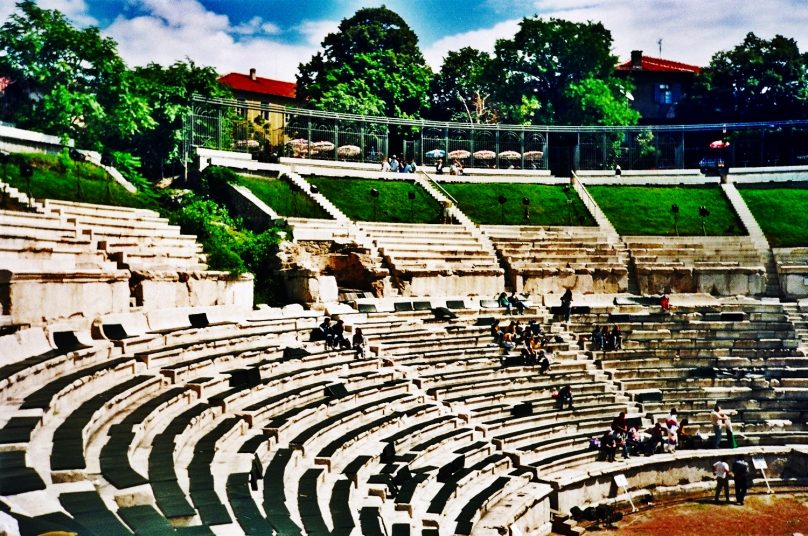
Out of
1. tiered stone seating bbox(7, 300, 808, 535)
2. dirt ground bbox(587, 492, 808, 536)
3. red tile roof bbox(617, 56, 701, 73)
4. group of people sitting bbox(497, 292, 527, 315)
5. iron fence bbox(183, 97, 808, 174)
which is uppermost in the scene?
red tile roof bbox(617, 56, 701, 73)

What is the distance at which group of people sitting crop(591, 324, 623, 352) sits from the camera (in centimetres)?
3391

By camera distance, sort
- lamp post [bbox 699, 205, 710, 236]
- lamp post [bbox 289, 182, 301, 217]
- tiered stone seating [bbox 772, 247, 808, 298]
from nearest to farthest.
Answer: lamp post [bbox 289, 182, 301, 217] → tiered stone seating [bbox 772, 247, 808, 298] → lamp post [bbox 699, 205, 710, 236]

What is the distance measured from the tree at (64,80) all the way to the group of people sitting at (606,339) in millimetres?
20423

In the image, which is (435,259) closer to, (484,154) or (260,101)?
(484,154)

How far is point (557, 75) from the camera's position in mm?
63344

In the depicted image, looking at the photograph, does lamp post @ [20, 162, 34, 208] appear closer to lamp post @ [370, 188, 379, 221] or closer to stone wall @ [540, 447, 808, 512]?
lamp post @ [370, 188, 379, 221]

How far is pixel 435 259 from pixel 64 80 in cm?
1619

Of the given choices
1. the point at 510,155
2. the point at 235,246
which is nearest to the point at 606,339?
the point at 235,246

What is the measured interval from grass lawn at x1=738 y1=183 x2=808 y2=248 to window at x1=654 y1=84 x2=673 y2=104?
20.2 metres

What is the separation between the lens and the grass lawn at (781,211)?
1769 inches

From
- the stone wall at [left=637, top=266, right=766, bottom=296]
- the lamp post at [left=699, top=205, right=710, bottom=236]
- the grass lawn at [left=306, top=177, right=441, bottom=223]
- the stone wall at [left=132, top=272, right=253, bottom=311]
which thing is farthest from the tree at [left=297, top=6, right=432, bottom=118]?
the stone wall at [left=132, top=272, right=253, bottom=311]

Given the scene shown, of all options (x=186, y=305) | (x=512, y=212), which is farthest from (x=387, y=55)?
(x=186, y=305)

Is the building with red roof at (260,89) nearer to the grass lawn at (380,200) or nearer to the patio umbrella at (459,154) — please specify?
the patio umbrella at (459,154)

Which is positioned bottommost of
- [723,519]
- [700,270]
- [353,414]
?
[723,519]
